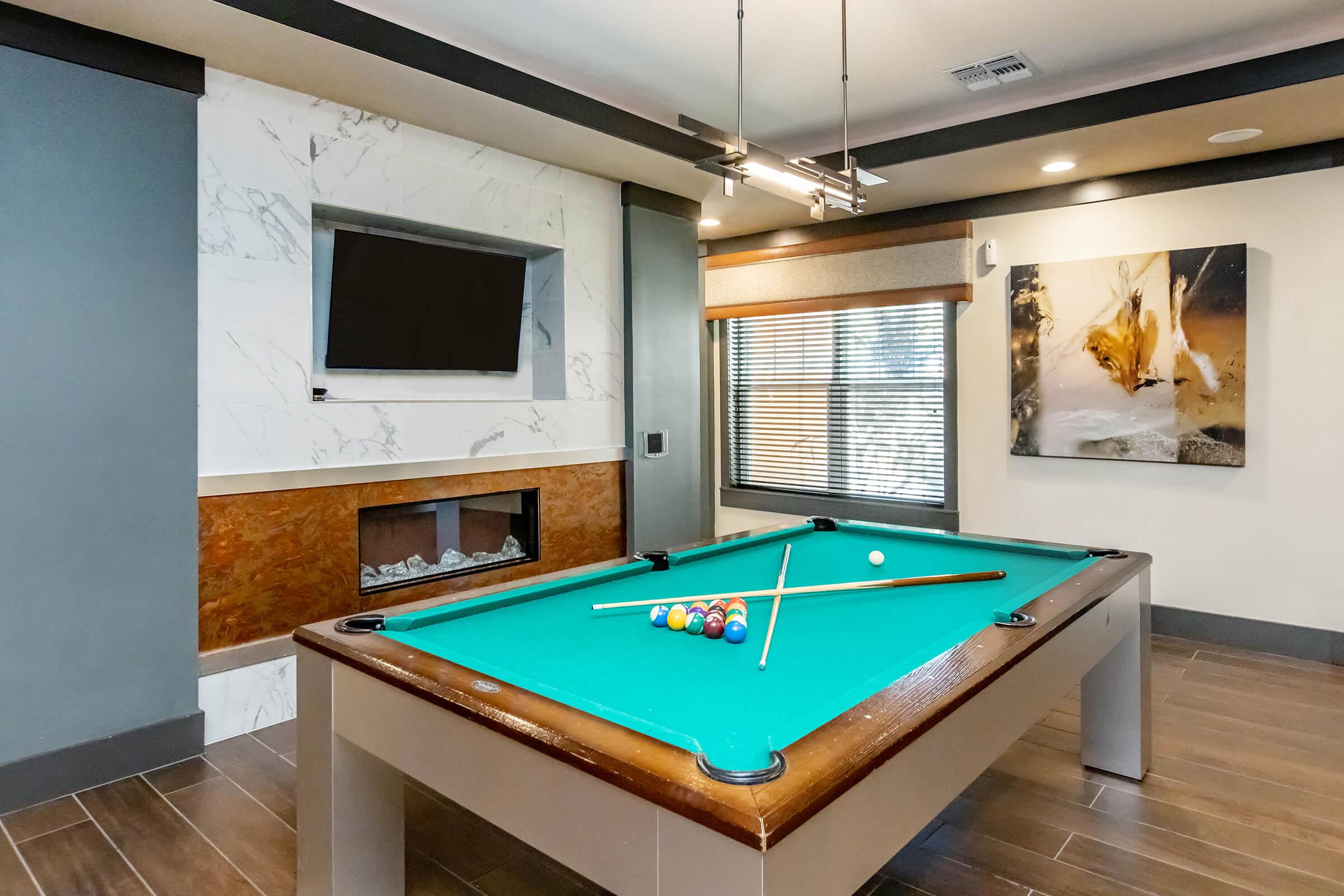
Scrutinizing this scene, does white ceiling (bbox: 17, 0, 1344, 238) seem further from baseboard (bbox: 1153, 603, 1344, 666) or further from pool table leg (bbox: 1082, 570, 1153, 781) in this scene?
baseboard (bbox: 1153, 603, 1344, 666)

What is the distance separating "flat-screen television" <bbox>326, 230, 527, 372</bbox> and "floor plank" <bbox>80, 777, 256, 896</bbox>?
1811 mm

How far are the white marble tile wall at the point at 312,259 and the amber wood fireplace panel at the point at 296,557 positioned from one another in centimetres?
13

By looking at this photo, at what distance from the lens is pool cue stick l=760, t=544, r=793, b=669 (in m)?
1.64

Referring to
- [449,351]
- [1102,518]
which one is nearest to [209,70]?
[449,351]

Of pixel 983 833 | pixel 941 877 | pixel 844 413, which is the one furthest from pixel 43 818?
pixel 844 413

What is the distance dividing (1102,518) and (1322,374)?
1.19 metres

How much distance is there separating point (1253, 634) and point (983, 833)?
2.63m

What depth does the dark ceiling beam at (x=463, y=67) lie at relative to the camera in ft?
8.66

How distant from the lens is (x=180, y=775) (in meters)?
2.71

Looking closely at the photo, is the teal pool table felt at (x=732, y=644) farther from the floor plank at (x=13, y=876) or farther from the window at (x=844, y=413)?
the window at (x=844, y=413)

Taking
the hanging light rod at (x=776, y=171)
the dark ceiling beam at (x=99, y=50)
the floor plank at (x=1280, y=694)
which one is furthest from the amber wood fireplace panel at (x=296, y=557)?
the floor plank at (x=1280, y=694)

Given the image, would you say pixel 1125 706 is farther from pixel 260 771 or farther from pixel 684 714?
pixel 260 771

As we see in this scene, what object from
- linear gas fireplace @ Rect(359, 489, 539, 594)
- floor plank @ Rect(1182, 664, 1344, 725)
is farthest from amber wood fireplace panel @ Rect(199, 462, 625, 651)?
floor plank @ Rect(1182, 664, 1344, 725)

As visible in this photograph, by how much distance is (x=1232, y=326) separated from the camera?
394 centimetres
